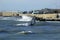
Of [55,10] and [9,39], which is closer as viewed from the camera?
[9,39]

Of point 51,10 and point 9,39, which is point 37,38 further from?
point 51,10

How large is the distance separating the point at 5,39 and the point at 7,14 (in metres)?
104

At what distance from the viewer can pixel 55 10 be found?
13275 cm

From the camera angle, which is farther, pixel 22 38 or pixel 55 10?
pixel 55 10

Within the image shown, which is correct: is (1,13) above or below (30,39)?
below

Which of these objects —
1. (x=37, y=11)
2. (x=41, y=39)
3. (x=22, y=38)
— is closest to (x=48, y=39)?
(x=41, y=39)

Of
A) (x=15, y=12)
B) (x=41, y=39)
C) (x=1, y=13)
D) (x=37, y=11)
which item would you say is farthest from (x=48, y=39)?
(x=1, y=13)

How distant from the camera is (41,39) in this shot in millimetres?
34812

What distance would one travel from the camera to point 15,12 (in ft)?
456

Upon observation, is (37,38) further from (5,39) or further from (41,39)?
(5,39)

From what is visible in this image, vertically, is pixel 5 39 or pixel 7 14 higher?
pixel 5 39

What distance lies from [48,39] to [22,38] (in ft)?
10.1

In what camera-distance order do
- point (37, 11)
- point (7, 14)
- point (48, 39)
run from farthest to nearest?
1. point (7, 14)
2. point (37, 11)
3. point (48, 39)

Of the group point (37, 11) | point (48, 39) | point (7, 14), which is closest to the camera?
point (48, 39)
